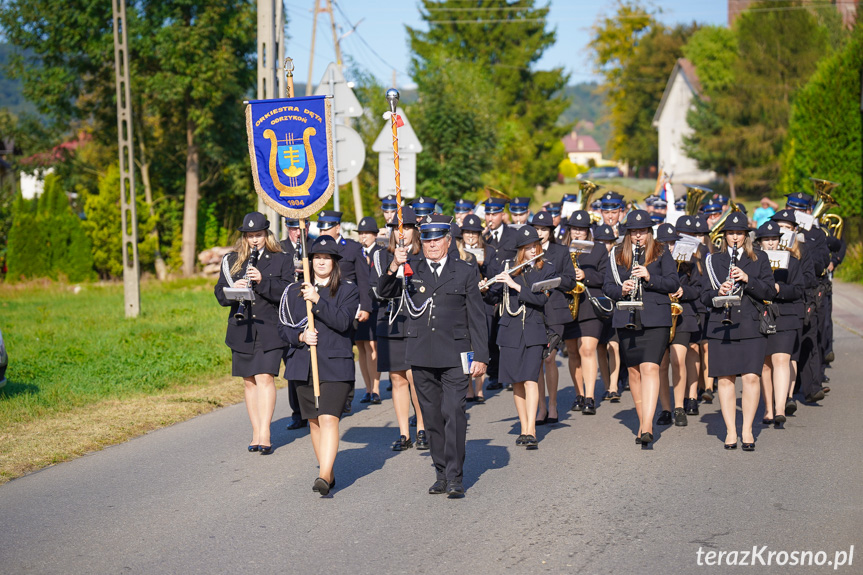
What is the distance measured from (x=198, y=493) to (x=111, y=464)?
1.49m

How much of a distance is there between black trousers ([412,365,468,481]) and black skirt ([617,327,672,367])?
2176 mm

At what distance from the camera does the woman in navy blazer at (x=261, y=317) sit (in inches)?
340

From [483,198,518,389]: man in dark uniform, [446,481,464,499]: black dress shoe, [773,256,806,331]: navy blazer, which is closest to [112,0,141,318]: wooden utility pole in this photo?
[483,198,518,389]: man in dark uniform

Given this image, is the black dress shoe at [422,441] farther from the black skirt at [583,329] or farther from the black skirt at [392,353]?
the black skirt at [583,329]

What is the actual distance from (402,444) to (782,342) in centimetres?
383

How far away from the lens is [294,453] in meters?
8.73

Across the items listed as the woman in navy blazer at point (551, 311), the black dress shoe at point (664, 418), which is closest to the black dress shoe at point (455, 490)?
the woman in navy blazer at point (551, 311)

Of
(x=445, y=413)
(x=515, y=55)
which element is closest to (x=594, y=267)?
(x=445, y=413)

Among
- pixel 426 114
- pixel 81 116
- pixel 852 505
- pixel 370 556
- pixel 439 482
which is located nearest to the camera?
pixel 370 556

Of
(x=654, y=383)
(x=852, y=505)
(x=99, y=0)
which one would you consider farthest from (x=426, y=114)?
(x=852, y=505)

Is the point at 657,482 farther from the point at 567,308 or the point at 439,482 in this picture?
the point at 567,308

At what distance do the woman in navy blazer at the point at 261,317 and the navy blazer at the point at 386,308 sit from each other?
95 cm

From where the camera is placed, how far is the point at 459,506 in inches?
270

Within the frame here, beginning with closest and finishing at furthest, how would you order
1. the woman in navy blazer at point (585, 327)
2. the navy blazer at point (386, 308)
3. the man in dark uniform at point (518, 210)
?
the navy blazer at point (386, 308), the woman in navy blazer at point (585, 327), the man in dark uniform at point (518, 210)
